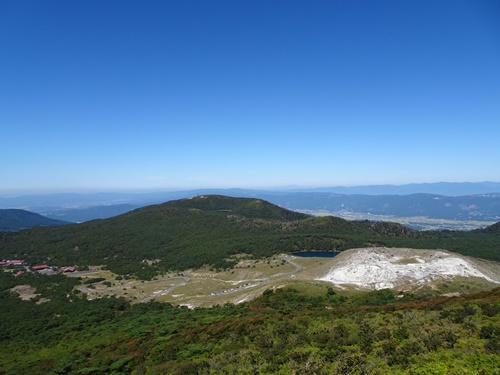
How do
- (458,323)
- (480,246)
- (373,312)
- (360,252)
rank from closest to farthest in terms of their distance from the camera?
(458,323), (373,312), (360,252), (480,246)

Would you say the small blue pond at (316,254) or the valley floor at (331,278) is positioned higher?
the valley floor at (331,278)

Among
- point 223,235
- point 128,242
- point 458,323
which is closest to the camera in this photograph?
point 458,323

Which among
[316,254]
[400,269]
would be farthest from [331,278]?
[316,254]

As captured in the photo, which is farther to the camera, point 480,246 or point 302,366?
point 480,246

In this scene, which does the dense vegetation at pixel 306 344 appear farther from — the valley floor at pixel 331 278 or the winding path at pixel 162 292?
the winding path at pixel 162 292

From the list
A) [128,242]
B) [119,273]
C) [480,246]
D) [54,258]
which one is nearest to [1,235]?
[54,258]

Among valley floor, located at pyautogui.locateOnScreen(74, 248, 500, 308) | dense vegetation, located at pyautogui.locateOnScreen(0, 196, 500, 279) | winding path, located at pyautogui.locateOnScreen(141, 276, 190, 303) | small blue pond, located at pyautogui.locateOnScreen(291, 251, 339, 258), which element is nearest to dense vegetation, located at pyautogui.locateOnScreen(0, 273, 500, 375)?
valley floor, located at pyautogui.locateOnScreen(74, 248, 500, 308)

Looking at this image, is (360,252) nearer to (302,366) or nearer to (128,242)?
(302,366)

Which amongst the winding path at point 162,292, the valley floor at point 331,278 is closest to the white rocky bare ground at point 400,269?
the valley floor at point 331,278
